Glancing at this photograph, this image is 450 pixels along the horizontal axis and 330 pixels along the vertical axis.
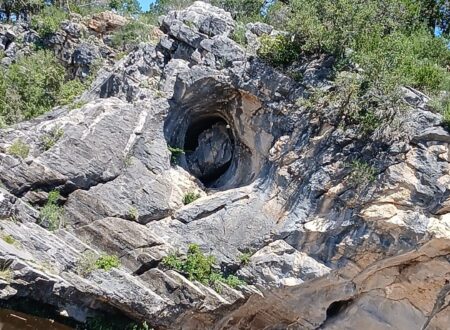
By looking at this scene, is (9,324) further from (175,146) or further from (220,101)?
(220,101)

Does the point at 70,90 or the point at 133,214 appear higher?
the point at 70,90

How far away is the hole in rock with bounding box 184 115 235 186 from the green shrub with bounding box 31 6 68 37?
822 cm

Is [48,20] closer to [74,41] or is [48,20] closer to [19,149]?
[74,41]

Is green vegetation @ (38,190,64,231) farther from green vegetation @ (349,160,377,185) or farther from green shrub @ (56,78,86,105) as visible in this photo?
green vegetation @ (349,160,377,185)

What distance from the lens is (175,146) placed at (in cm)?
1298

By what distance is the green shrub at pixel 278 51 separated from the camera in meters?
12.6

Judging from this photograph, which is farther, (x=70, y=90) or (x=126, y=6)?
(x=126, y=6)

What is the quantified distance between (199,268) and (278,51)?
5.26 meters

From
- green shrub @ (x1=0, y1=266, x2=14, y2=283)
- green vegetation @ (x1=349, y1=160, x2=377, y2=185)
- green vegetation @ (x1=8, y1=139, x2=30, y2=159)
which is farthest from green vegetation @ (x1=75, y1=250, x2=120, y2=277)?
green vegetation @ (x1=349, y1=160, x2=377, y2=185)

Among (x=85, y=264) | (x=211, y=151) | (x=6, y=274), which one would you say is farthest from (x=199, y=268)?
(x=6, y=274)

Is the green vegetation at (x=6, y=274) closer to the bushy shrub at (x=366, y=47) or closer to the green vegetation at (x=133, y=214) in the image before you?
the green vegetation at (x=133, y=214)

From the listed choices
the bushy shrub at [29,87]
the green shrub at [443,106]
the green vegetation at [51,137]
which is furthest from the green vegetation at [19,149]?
the green shrub at [443,106]

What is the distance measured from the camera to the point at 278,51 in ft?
41.4

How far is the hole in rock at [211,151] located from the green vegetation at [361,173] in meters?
3.70
